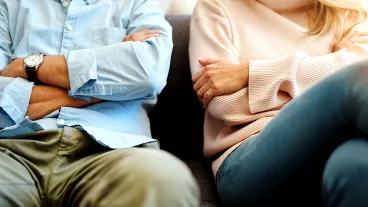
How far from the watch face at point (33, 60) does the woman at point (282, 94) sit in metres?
0.39

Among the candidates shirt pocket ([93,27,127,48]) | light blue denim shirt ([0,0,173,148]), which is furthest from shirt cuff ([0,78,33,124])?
shirt pocket ([93,27,127,48])

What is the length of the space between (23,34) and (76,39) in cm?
14

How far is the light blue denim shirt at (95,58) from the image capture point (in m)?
1.06

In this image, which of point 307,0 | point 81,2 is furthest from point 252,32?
point 81,2

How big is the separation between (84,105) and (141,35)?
0.23m

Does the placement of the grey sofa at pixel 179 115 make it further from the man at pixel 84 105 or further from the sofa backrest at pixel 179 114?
the man at pixel 84 105

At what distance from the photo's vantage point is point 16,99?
1.06 metres

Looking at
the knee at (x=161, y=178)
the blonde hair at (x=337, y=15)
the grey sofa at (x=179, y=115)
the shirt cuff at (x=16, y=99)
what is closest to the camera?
the knee at (x=161, y=178)

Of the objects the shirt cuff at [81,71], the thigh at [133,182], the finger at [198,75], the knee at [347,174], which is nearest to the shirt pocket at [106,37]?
the shirt cuff at [81,71]

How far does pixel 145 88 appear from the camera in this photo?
109 centimetres

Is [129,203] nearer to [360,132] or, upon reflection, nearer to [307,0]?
[360,132]

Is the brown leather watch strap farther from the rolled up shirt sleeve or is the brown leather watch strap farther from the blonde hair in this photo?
the blonde hair

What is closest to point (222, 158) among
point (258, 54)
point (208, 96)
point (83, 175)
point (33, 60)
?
point (208, 96)

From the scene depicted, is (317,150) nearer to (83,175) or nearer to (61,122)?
(83,175)
